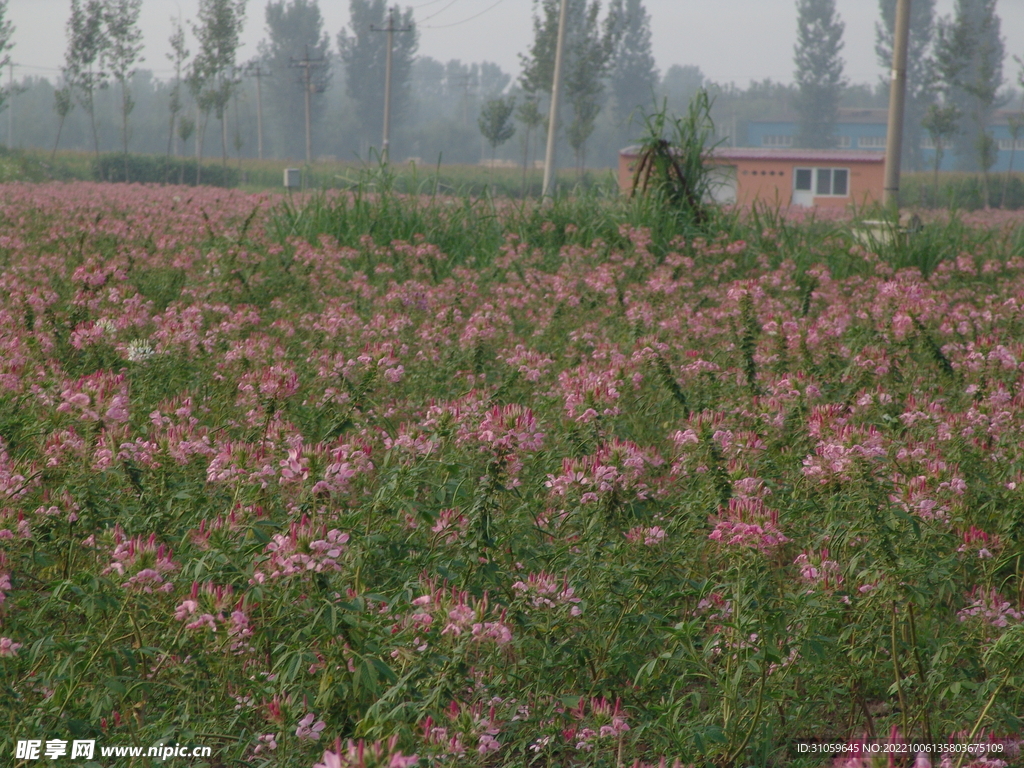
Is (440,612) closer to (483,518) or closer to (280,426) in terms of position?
(483,518)

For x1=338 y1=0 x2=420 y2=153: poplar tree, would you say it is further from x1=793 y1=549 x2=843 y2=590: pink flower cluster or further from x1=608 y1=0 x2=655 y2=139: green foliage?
x1=793 y1=549 x2=843 y2=590: pink flower cluster

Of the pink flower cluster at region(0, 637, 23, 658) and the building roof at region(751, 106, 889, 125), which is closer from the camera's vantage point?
the pink flower cluster at region(0, 637, 23, 658)

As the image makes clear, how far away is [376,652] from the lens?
2215 millimetres

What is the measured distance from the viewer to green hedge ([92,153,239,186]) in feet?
140

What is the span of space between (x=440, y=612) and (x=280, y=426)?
1439mm

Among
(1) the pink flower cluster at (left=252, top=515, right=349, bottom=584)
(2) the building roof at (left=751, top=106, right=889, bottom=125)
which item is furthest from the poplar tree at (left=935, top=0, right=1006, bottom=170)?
(1) the pink flower cluster at (left=252, top=515, right=349, bottom=584)

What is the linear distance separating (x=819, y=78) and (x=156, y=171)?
188 ft

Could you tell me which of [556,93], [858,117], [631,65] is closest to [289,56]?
[631,65]

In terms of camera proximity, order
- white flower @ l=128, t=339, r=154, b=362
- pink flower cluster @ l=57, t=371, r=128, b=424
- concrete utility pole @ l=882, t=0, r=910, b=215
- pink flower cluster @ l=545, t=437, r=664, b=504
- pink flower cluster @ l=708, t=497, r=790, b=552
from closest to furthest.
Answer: pink flower cluster @ l=708, t=497, r=790, b=552 < pink flower cluster @ l=545, t=437, r=664, b=504 < pink flower cluster @ l=57, t=371, r=128, b=424 < white flower @ l=128, t=339, r=154, b=362 < concrete utility pole @ l=882, t=0, r=910, b=215

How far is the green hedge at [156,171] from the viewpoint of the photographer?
1678 inches

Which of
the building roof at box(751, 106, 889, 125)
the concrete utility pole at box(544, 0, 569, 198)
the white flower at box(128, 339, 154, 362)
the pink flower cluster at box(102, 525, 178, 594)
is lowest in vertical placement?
the pink flower cluster at box(102, 525, 178, 594)

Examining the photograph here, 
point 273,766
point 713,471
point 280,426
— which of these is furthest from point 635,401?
point 273,766

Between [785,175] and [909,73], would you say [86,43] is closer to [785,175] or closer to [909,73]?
[785,175]

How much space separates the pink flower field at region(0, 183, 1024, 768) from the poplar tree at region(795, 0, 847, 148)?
261 ft
